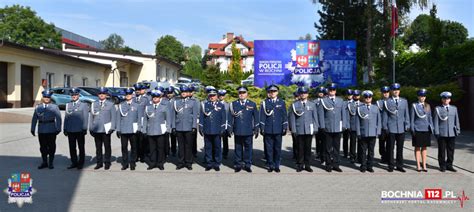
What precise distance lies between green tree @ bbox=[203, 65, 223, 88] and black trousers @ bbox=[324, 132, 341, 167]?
42.5ft

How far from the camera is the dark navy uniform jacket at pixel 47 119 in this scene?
29.8 ft

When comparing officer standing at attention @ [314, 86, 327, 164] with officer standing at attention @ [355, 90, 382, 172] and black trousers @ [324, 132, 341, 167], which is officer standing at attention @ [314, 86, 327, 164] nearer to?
black trousers @ [324, 132, 341, 167]

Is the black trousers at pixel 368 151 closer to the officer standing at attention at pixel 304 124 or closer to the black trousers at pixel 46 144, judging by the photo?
the officer standing at attention at pixel 304 124

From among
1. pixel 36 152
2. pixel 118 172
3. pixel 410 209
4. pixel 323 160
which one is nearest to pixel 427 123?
pixel 323 160

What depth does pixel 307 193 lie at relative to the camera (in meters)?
7.05

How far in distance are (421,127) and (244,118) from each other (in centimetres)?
365

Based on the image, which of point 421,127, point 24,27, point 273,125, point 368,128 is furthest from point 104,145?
point 24,27

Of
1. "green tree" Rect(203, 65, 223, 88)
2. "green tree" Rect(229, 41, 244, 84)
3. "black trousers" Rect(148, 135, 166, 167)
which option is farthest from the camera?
"green tree" Rect(229, 41, 244, 84)

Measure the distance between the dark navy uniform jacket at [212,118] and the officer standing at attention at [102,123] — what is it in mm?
1886

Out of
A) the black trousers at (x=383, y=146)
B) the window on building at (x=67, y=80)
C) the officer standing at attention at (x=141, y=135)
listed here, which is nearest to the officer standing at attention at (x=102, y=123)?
the officer standing at attention at (x=141, y=135)

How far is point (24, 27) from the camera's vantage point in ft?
210

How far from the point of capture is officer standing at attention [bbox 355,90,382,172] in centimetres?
902

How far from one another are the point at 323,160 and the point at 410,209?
13.0 ft

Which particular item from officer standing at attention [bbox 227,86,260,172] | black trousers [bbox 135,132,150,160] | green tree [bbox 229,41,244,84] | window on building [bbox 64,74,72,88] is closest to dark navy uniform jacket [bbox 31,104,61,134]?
black trousers [bbox 135,132,150,160]
